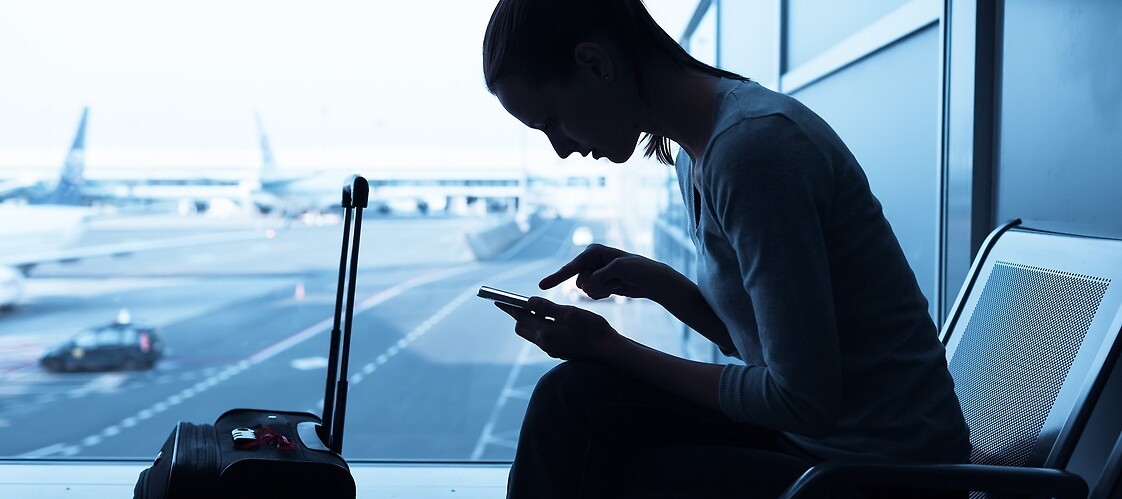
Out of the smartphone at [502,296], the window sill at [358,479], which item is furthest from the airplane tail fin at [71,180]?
the smartphone at [502,296]

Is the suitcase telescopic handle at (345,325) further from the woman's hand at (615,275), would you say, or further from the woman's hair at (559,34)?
the woman's hair at (559,34)

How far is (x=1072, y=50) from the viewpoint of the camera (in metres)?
0.97

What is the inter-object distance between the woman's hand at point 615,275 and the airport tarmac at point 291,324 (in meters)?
2.42

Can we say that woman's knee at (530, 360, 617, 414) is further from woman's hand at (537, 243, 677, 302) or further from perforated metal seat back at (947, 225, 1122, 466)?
perforated metal seat back at (947, 225, 1122, 466)

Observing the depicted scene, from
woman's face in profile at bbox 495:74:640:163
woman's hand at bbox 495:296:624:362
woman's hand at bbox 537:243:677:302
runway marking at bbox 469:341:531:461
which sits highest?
woman's face in profile at bbox 495:74:640:163

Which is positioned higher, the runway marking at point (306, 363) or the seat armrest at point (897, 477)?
the seat armrest at point (897, 477)

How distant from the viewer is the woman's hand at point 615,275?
2.88 feet

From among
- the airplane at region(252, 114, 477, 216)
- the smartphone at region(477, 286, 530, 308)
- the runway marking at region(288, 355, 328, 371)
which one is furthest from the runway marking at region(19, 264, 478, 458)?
the smartphone at region(477, 286, 530, 308)

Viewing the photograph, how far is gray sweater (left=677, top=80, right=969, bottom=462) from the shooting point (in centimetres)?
60

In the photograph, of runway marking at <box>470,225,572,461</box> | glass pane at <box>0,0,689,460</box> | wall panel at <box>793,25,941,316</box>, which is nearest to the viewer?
wall panel at <box>793,25,941,316</box>

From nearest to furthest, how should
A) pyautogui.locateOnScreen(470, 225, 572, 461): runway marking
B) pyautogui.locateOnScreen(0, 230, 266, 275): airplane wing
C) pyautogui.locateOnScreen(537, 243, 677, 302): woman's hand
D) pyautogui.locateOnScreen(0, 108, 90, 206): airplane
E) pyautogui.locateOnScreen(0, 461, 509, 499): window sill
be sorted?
1. pyautogui.locateOnScreen(537, 243, 677, 302): woman's hand
2. pyautogui.locateOnScreen(0, 461, 509, 499): window sill
3. pyautogui.locateOnScreen(470, 225, 572, 461): runway marking
4. pyautogui.locateOnScreen(0, 108, 90, 206): airplane
5. pyautogui.locateOnScreen(0, 230, 266, 275): airplane wing

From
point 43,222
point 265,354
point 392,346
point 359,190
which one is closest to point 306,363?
point 265,354

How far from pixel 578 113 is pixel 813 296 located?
26cm

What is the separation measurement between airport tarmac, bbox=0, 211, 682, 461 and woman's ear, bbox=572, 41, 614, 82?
2.67 m
